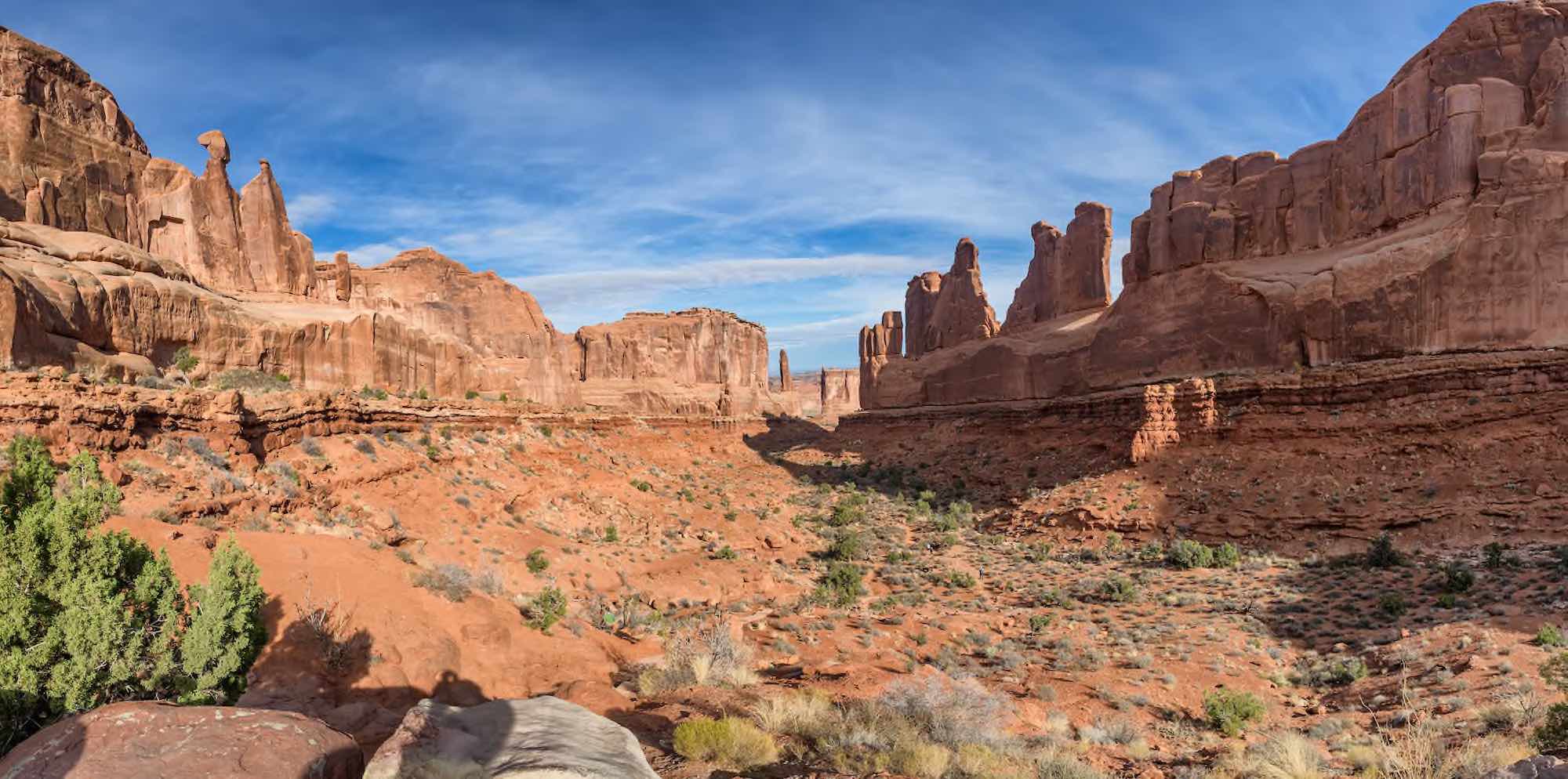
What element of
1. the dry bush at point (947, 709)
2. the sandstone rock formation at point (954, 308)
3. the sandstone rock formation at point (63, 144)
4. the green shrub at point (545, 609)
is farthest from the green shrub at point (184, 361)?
the sandstone rock formation at point (954, 308)

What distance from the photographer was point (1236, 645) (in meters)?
14.3

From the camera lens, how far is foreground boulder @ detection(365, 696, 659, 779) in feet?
14.1

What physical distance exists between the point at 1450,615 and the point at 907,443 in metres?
39.7

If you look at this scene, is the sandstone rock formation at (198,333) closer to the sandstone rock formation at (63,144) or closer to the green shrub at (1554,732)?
the sandstone rock formation at (63,144)

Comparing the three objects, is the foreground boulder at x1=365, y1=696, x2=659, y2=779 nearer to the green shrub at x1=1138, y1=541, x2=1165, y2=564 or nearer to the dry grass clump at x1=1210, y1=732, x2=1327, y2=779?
the dry grass clump at x1=1210, y1=732, x2=1327, y2=779

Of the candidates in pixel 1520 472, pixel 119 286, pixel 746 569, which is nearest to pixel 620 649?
pixel 746 569

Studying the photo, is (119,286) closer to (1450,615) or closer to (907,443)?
(1450,615)

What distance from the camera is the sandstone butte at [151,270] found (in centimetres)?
1574

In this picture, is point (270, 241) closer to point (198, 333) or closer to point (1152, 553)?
point (198, 333)

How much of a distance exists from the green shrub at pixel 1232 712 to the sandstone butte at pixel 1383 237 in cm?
2196

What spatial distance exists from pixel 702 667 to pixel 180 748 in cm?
660

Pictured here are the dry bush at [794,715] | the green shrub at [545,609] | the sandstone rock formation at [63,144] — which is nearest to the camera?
the dry bush at [794,715]

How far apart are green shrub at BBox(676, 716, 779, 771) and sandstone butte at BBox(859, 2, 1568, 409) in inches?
1173

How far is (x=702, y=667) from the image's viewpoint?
10.2 m
